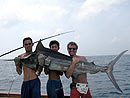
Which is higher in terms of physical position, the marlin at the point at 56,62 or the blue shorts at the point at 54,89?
the marlin at the point at 56,62

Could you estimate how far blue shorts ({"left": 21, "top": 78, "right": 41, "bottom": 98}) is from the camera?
9.96 ft

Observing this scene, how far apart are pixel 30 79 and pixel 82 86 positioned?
40.2 inches

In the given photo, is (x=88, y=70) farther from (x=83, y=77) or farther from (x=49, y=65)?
(x=49, y=65)

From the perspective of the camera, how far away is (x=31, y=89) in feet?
10.1

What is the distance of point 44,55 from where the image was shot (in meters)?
2.84

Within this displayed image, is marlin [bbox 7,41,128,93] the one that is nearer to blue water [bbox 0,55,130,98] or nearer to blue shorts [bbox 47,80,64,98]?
blue shorts [bbox 47,80,64,98]

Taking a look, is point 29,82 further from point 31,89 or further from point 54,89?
point 54,89

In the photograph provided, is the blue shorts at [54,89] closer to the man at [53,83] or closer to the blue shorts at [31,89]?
the man at [53,83]

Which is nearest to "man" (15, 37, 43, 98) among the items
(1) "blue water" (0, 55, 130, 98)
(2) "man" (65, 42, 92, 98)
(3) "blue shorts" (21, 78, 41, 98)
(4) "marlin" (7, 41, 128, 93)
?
(3) "blue shorts" (21, 78, 41, 98)

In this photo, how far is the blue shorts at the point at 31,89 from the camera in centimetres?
304

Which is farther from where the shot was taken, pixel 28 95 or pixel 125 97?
pixel 125 97

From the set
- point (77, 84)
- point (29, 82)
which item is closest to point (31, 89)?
point (29, 82)

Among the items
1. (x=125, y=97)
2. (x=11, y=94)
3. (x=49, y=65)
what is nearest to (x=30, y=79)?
(x=49, y=65)

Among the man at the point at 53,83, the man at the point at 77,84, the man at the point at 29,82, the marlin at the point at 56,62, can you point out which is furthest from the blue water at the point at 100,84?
the man at the point at 77,84
